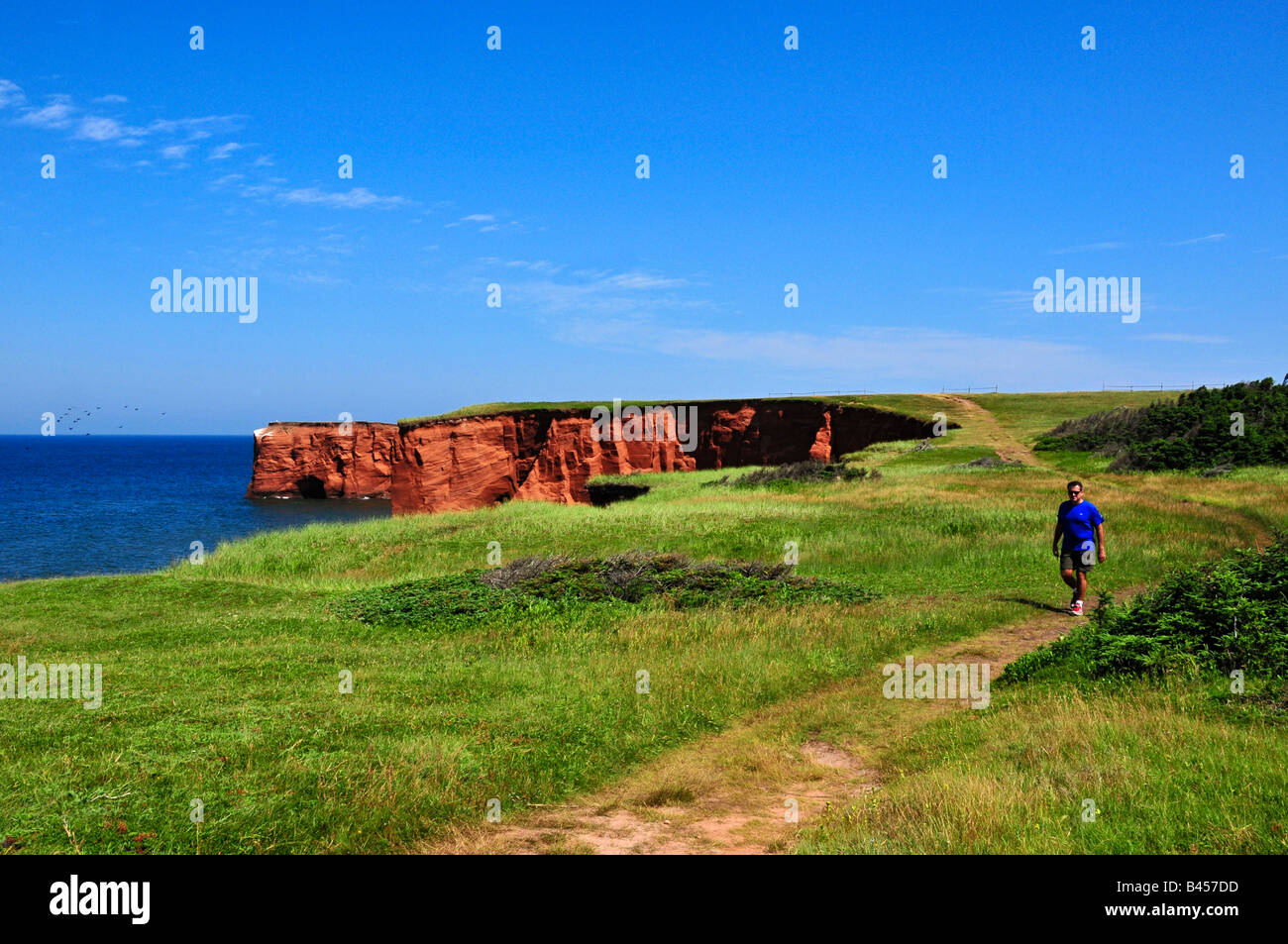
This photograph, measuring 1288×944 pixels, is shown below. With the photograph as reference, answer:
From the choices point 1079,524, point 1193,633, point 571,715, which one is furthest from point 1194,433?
point 571,715

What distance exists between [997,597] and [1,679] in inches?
669

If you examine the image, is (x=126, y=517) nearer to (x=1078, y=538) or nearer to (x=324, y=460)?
(x=324, y=460)

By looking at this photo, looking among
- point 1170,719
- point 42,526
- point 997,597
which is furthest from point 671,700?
point 42,526

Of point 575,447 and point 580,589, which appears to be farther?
point 575,447

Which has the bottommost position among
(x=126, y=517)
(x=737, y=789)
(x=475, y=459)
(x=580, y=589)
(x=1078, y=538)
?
(x=126, y=517)

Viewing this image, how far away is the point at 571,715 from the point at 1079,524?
34.3 ft

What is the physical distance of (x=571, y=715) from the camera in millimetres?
9852

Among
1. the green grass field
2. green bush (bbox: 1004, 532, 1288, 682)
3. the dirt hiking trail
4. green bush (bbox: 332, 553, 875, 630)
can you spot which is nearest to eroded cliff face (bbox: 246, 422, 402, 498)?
the green grass field

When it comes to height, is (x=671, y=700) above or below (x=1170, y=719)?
below

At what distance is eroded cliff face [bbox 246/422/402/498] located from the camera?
104562 millimetres

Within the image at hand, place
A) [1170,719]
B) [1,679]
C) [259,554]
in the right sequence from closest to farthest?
[1170,719], [1,679], [259,554]

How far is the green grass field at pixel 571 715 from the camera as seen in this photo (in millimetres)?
6281
